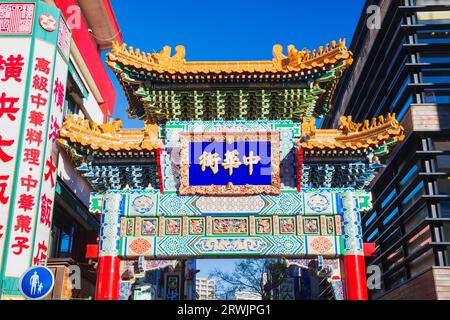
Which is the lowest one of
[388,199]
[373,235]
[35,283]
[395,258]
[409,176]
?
[35,283]

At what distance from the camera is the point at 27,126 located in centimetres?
1338

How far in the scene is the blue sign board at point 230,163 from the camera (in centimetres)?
1175

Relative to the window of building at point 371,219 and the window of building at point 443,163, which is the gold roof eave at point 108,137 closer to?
the window of building at point 443,163

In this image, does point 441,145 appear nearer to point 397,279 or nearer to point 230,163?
point 397,279

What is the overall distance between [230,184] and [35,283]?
4999mm

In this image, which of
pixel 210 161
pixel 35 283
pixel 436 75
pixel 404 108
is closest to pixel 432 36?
pixel 436 75

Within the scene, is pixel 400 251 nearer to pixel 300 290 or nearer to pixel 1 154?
pixel 1 154

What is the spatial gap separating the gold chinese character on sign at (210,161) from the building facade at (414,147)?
20.1 ft

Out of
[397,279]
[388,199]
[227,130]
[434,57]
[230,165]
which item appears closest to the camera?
[230,165]

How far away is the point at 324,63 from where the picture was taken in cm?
1148

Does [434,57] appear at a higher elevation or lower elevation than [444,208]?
higher

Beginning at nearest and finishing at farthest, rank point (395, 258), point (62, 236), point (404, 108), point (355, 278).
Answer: point (355, 278) → point (62, 236) → point (404, 108) → point (395, 258)

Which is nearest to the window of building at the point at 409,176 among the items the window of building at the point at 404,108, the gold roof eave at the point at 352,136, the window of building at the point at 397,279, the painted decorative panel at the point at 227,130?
the window of building at the point at 404,108

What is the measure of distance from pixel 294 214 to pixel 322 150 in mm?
1734
